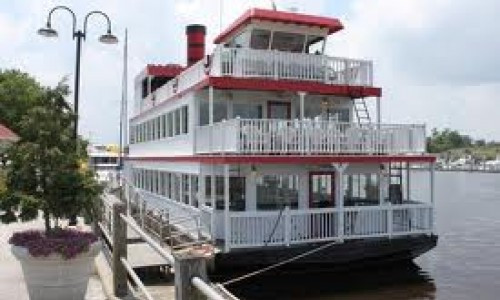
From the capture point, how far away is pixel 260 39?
78.0 feet

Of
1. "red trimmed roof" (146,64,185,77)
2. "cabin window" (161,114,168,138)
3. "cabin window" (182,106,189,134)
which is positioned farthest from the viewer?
"red trimmed roof" (146,64,185,77)

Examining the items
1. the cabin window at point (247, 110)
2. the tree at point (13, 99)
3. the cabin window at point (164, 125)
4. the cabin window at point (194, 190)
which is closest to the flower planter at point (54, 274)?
the cabin window at point (194, 190)

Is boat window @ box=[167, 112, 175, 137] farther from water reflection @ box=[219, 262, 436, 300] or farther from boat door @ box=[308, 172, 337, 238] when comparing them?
water reflection @ box=[219, 262, 436, 300]

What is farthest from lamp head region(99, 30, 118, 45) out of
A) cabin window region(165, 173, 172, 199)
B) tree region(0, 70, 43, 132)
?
tree region(0, 70, 43, 132)

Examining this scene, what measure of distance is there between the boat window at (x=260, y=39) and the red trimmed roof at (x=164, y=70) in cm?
849

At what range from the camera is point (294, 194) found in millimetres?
21781

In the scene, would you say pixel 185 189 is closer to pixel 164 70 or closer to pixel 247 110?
pixel 247 110

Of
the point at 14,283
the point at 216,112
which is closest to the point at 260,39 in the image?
the point at 216,112

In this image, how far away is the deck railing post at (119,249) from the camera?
9.98 m

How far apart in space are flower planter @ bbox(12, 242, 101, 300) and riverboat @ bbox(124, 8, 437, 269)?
9.01 metres

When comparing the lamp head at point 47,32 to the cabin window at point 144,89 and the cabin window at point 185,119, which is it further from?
the cabin window at point 144,89

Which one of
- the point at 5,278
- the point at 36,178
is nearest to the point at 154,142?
the point at 5,278

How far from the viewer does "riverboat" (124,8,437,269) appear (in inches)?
745

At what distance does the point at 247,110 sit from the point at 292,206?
3540 mm
